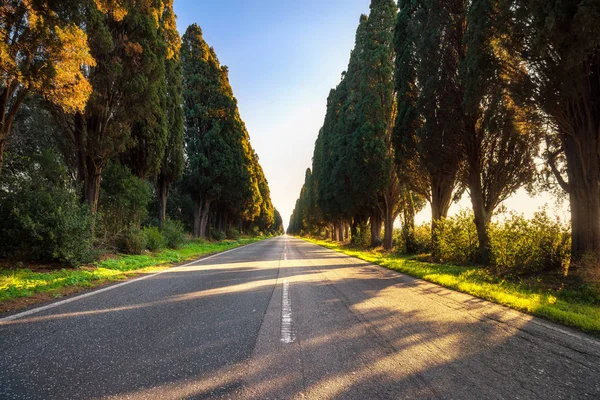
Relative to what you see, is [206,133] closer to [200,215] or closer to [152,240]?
[200,215]

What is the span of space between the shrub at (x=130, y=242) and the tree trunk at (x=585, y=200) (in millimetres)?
13727

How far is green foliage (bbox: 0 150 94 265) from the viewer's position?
708 centimetres

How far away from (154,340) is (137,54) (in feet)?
36.8

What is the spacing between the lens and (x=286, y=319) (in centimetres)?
375

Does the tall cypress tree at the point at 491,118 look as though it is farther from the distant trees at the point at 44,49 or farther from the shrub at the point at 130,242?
the shrub at the point at 130,242

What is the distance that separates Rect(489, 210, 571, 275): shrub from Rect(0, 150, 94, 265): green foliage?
1147 centimetres

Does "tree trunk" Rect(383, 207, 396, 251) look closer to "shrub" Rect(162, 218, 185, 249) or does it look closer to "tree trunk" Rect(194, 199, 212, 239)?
"shrub" Rect(162, 218, 185, 249)

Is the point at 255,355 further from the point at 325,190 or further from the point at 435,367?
the point at 325,190

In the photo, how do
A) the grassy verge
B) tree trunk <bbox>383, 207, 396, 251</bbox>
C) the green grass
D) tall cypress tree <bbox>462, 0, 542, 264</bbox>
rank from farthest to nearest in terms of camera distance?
tree trunk <bbox>383, 207, 396, 251</bbox> → tall cypress tree <bbox>462, 0, 542, 264</bbox> → the green grass → the grassy verge

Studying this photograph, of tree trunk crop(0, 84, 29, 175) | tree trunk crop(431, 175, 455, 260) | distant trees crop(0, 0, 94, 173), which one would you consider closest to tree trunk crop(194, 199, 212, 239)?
tree trunk crop(431, 175, 455, 260)

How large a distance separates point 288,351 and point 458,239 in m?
10.6

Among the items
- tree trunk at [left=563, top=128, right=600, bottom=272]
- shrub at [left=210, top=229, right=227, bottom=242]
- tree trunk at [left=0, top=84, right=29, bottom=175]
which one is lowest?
shrub at [left=210, top=229, right=227, bottom=242]

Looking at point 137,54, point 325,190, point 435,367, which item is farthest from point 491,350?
point 325,190

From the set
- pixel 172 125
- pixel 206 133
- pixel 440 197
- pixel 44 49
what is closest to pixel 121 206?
pixel 172 125
